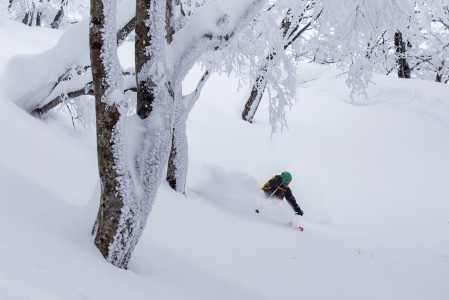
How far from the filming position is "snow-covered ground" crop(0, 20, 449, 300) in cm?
344

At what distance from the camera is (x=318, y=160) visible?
1270cm

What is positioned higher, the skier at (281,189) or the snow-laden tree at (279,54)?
the snow-laden tree at (279,54)

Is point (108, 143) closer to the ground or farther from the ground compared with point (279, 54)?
closer to the ground

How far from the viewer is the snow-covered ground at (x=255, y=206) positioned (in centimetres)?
344

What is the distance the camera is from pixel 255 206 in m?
8.52

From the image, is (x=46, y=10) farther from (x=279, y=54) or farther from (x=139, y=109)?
(x=139, y=109)

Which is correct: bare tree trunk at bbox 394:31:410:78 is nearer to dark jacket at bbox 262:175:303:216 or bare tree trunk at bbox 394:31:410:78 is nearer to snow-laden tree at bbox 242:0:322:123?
snow-laden tree at bbox 242:0:322:123

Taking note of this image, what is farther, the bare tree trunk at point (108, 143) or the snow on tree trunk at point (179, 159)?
the snow on tree trunk at point (179, 159)

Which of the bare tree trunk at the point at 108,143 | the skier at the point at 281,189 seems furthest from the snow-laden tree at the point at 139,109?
the skier at the point at 281,189

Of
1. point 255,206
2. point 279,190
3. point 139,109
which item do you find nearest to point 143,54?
point 139,109

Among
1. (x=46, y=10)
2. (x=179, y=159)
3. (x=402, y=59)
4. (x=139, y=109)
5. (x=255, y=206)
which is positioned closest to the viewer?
(x=139, y=109)

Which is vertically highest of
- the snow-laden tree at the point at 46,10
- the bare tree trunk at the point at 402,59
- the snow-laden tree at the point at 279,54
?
the snow-laden tree at the point at 279,54

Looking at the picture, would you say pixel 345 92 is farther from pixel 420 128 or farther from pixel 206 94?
pixel 206 94

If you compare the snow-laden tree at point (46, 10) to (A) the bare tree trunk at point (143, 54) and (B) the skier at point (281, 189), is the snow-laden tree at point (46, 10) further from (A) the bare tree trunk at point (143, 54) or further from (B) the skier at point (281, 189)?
(A) the bare tree trunk at point (143, 54)
